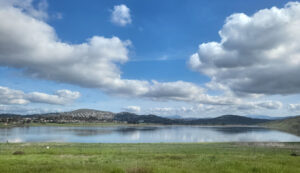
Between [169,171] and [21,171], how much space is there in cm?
962

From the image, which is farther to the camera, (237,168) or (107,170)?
(237,168)

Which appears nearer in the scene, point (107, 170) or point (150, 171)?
point (150, 171)

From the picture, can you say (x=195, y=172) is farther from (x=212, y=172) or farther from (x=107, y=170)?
(x=107, y=170)

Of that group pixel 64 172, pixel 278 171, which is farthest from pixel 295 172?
pixel 64 172

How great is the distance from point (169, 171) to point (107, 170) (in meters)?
4.18

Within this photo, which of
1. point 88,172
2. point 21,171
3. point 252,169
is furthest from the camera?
point 252,169

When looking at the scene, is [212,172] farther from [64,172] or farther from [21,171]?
[21,171]

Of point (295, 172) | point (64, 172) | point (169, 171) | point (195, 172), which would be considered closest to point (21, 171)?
point (64, 172)

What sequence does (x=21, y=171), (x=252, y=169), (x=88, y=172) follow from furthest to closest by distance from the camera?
(x=252, y=169)
(x=21, y=171)
(x=88, y=172)

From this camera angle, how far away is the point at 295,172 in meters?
15.6

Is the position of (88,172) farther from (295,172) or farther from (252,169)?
(295,172)

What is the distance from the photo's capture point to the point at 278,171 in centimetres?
1584

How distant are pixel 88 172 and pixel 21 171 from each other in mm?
4784

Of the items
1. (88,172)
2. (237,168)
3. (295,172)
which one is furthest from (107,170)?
(295,172)
